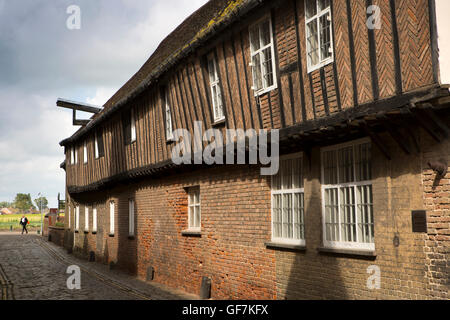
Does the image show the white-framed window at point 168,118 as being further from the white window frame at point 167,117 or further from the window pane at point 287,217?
the window pane at point 287,217

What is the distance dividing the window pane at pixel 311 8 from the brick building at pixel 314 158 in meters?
0.03

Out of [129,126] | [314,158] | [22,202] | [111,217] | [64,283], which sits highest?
[129,126]

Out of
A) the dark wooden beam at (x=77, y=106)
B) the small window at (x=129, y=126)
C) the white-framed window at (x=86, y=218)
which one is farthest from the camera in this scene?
the white-framed window at (x=86, y=218)

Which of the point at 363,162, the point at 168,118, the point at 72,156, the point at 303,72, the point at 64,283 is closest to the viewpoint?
the point at 363,162

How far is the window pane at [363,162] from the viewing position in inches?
274

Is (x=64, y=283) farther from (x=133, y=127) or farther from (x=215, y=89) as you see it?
(x=215, y=89)

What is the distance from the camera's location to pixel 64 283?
13992 mm

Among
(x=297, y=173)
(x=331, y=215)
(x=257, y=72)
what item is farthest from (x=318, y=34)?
(x=331, y=215)

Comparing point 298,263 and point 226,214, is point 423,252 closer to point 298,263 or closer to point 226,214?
point 298,263

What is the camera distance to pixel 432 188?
595cm

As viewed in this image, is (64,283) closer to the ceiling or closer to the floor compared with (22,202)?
closer to the floor

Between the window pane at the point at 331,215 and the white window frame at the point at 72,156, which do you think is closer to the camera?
the window pane at the point at 331,215

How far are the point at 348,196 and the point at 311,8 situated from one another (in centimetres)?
308

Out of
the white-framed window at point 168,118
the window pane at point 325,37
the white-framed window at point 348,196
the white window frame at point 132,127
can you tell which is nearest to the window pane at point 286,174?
the white-framed window at point 348,196
